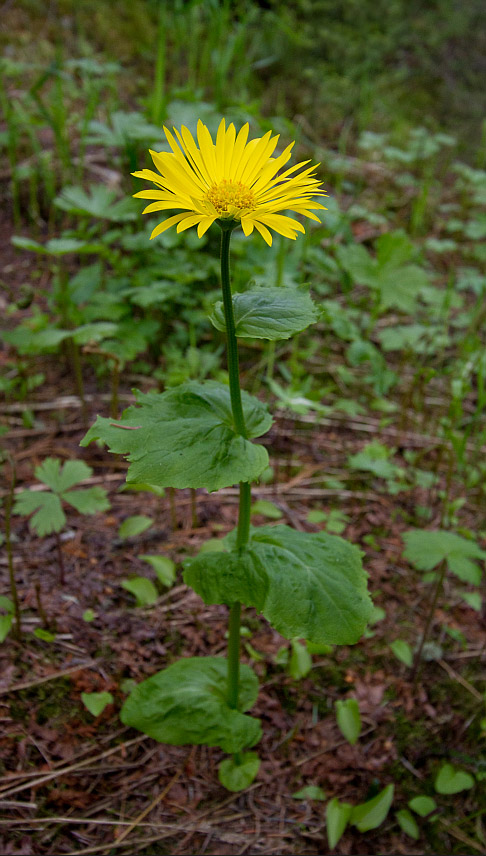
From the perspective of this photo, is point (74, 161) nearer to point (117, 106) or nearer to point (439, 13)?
point (117, 106)

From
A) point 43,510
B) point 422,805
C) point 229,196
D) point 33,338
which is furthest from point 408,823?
point 33,338

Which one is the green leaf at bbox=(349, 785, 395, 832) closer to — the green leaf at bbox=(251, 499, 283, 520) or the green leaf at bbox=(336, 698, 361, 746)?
the green leaf at bbox=(336, 698, 361, 746)

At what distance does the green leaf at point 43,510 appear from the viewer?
177 centimetres

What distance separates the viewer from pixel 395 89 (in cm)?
530

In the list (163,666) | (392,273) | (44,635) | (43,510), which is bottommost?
(163,666)

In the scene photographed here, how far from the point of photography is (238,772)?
5.07ft

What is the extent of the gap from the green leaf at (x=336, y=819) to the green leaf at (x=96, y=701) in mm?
671

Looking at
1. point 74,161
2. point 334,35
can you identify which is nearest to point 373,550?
A: point 74,161

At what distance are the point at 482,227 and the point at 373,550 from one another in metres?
2.45

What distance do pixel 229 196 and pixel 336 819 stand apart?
5.22 ft

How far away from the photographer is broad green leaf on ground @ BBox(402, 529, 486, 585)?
1743 mm

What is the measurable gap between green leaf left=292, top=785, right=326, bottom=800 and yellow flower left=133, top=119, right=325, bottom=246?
1.50 metres

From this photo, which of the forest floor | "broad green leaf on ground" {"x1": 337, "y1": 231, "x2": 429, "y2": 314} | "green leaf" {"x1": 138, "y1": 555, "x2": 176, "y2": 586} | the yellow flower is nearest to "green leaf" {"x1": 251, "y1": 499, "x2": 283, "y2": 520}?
the forest floor

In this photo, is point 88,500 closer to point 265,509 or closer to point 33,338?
point 265,509
